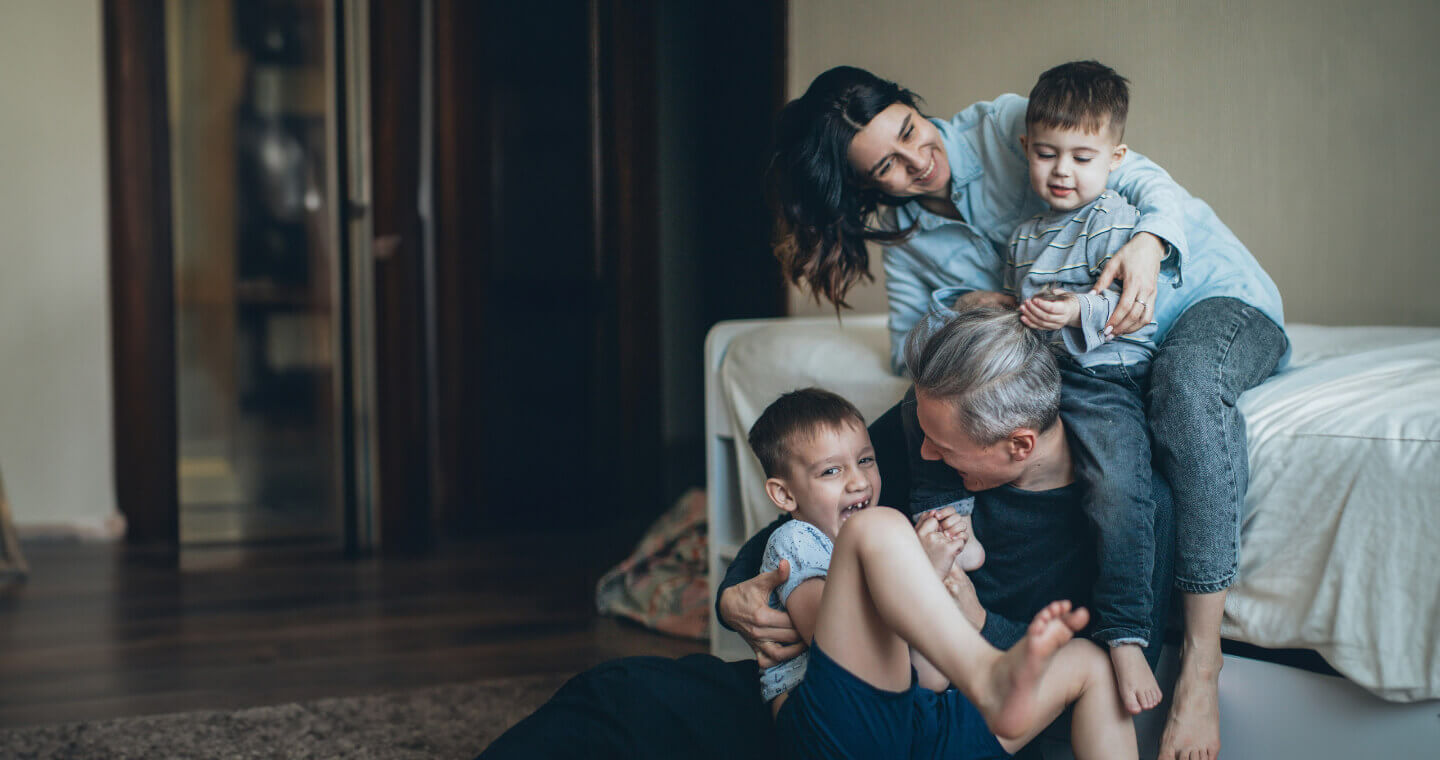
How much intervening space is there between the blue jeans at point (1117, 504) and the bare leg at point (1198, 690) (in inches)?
1.7

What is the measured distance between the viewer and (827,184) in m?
1.38

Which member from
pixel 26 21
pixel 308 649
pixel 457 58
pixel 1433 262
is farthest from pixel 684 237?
pixel 1433 262

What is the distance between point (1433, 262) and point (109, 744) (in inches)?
72.8

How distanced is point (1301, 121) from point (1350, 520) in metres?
0.63

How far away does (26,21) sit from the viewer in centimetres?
293

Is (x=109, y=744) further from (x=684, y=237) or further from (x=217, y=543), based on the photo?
(x=684, y=237)

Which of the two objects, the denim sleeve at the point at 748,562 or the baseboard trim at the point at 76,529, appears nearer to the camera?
the denim sleeve at the point at 748,562

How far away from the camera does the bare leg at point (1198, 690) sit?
3.33 feet

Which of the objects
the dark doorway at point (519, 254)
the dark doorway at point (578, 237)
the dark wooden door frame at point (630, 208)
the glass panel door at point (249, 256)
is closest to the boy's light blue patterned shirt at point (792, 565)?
the dark doorway at point (519, 254)

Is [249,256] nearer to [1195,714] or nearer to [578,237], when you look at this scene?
[578,237]

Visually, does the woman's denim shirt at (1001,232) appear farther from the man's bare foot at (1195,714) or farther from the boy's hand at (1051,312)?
the man's bare foot at (1195,714)

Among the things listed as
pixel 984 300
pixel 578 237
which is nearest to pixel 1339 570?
pixel 984 300

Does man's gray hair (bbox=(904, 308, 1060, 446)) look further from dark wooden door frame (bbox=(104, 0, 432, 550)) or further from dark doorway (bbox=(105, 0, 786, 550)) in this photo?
dark wooden door frame (bbox=(104, 0, 432, 550))

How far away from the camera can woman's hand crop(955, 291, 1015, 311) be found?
1.24 meters
